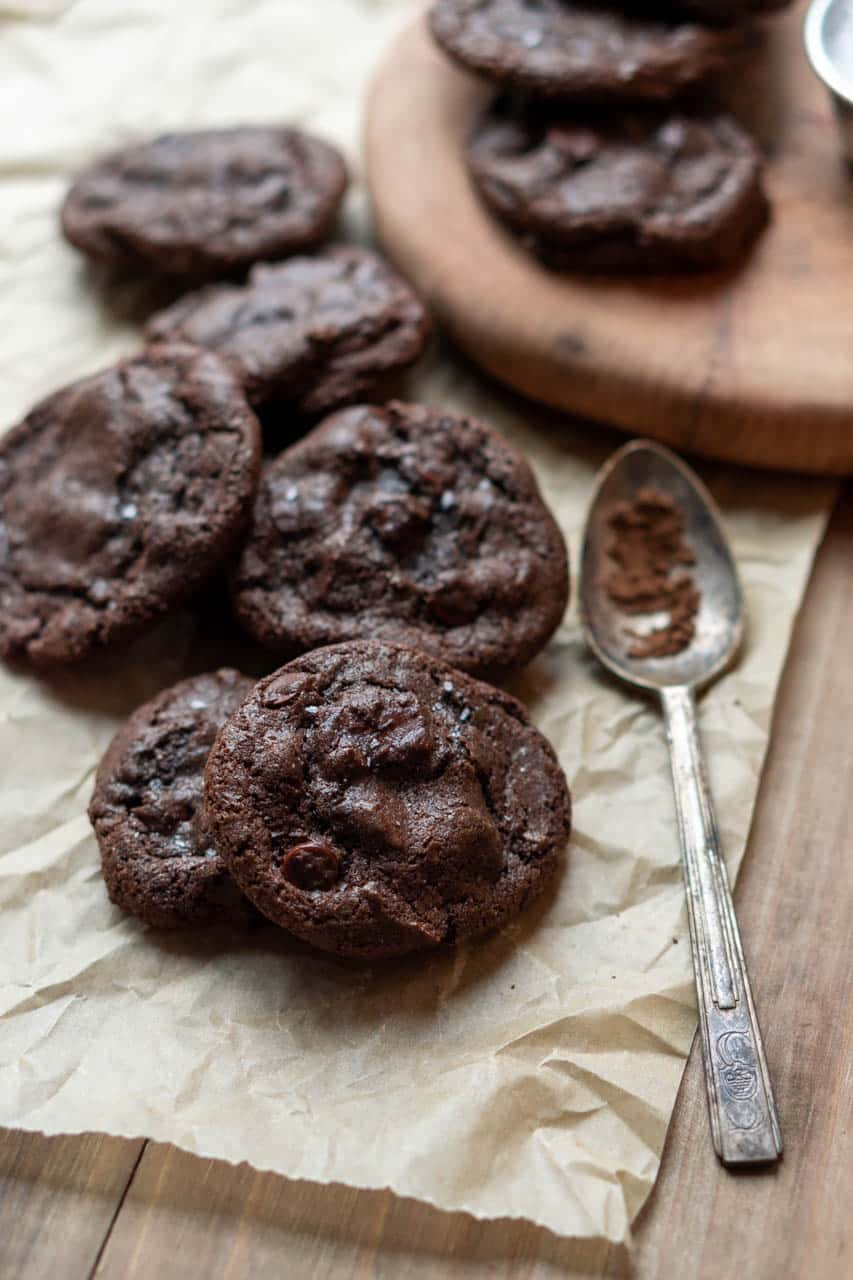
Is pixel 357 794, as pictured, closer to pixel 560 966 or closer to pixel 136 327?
pixel 560 966

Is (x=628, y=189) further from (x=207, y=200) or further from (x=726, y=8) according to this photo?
(x=207, y=200)

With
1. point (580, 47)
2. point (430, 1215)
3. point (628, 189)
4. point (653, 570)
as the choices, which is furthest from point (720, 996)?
point (580, 47)

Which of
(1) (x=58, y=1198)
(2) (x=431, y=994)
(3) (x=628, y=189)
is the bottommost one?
(1) (x=58, y=1198)

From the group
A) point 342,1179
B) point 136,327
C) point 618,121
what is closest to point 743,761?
point 342,1179

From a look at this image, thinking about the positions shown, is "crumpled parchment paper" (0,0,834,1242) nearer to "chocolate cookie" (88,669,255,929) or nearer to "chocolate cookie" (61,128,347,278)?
"chocolate cookie" (88,669,255,929)

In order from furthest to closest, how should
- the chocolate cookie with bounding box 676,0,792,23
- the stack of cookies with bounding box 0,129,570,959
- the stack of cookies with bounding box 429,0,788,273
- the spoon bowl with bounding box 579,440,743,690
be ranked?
the chocolate cookie with bounding box 676,0,792,23
the stack of cookies with bounding box 429,0,788,273
the spoon bowl with bounding box 579,440,743,690
the stack of cookies with bounding box 0,129,570,959

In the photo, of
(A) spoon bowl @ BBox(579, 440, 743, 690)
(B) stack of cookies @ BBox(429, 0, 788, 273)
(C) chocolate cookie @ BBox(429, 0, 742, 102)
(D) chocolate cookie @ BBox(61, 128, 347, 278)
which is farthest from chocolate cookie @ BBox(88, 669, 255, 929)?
(C) chocolate cookie @ BBox(429, 0, 742, 102)
